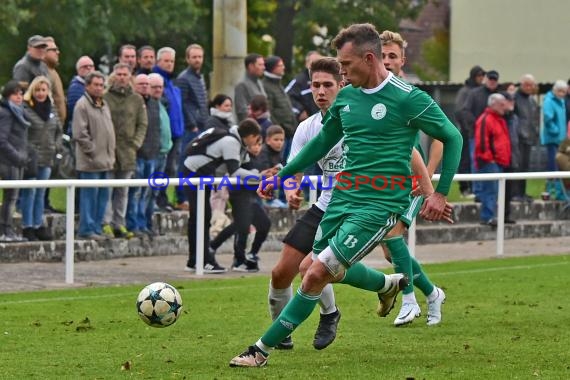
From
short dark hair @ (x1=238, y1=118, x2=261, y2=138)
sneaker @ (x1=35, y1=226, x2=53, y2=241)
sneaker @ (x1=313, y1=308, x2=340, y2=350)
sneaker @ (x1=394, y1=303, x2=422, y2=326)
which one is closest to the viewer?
sneaker @ (x1=313, y1=308, x2=340, y2=350)

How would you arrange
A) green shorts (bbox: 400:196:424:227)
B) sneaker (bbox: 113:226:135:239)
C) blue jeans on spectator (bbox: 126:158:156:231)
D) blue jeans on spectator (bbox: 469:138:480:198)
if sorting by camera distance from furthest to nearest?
blue jeans on spectator (bbox: 469:138:480:198) < blue jeans on spectator (bbox: 126:158:156:231) < sneaker (bbox: 113:226:135:239) < green shorts (bbox: 400:196:424:227)

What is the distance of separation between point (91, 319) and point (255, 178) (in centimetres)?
424

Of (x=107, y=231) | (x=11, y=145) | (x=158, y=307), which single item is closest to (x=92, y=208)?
(x=107, y=231)

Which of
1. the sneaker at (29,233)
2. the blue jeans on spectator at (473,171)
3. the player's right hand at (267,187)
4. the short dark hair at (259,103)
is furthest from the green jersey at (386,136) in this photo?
the blue jeans on spectator at (473,171)

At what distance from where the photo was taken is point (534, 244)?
19.9m

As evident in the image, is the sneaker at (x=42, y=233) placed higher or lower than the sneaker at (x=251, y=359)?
higher

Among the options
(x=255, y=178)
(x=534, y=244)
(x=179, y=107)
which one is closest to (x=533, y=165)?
(x=534, y=244)

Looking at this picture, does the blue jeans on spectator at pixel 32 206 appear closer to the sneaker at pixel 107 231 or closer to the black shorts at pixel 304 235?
the sneaker at pixel 107 231

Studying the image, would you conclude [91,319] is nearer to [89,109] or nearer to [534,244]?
[89,109]

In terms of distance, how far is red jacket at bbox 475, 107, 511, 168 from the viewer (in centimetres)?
2053

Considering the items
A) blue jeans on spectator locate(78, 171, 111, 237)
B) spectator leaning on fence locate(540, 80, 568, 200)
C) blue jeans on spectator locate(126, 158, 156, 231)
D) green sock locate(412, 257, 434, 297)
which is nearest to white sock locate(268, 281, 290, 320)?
green sock locate(412, 257, 434, 297)

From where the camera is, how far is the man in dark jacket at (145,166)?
55.1 feet

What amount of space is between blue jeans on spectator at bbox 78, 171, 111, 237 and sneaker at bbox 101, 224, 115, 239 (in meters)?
0.11

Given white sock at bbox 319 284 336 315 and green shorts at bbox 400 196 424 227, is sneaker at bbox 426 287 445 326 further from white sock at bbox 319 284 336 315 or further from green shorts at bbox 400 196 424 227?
white sock at bbox 319 284 336 315
